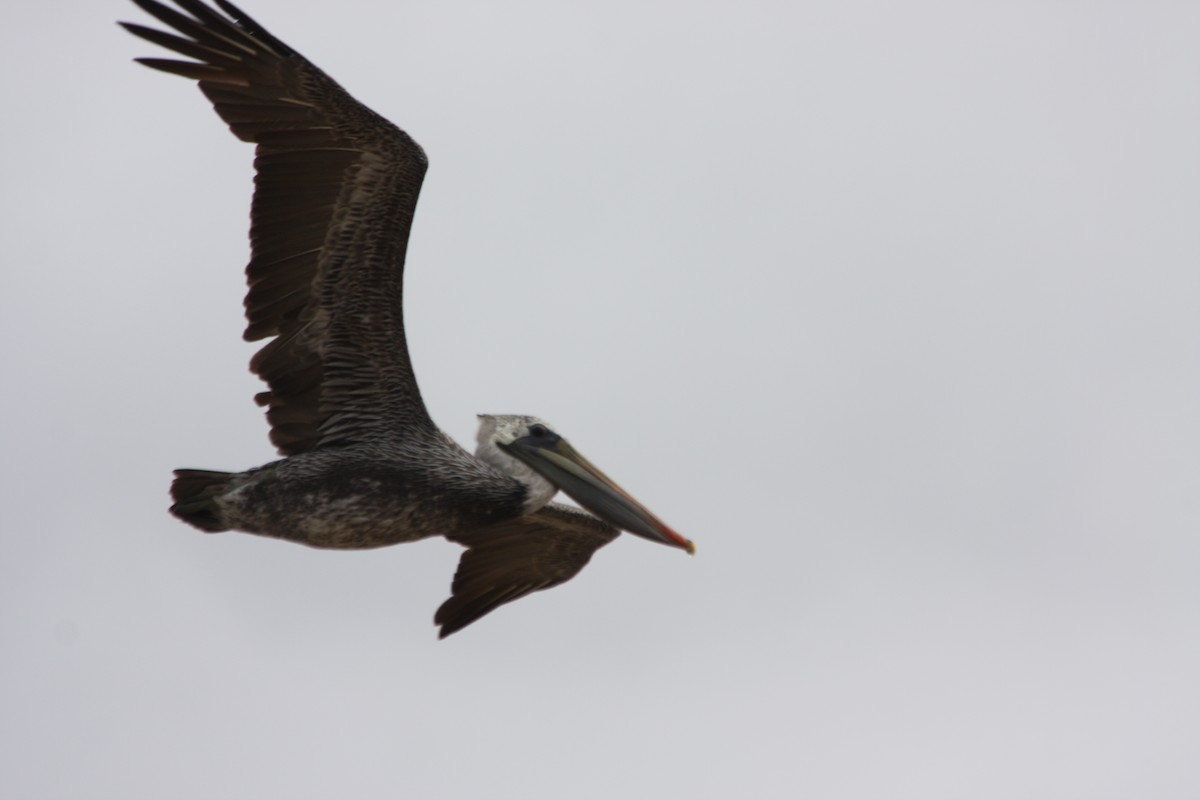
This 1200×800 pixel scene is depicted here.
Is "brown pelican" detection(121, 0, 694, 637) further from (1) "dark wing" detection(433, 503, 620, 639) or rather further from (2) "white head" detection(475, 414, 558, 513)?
(1) "dark wing" detection(433, 503, 620, 639)

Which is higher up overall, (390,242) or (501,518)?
(390,242)

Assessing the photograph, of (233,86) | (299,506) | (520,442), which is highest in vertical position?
(233,86)

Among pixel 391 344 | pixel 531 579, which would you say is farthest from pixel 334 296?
pixel 531 579

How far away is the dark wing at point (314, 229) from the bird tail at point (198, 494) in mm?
713

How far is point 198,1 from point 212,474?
3156 millimetres

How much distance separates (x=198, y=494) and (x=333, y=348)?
1398mm

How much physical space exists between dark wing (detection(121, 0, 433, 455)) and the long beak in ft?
2.76

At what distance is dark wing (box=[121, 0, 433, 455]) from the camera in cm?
1683

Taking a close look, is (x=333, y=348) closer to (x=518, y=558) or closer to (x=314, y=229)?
(x=314, y=229)

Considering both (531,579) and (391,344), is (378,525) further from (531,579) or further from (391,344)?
(531,579)

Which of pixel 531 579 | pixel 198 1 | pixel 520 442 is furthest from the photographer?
pixel 531 579

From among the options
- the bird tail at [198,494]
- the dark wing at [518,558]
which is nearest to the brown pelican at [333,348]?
the bird tail at [198,494]

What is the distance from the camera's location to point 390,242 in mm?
17266

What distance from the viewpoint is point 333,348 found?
1742cm
